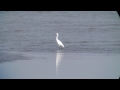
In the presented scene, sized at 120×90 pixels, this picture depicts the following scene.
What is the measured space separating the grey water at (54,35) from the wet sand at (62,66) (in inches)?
0.8

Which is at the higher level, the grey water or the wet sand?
the grey water

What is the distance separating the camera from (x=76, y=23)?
827 cm

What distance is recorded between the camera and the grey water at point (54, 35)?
6.28m

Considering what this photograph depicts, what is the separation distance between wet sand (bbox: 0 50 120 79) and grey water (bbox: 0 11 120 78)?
0.02 m

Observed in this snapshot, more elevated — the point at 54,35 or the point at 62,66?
the point at 54,35

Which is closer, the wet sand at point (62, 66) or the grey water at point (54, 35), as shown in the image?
the wet sand at point (62, 66)

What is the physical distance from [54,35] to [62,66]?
183 cm

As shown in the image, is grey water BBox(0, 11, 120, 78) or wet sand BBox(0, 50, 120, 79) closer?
wet sand BBox(0, 50, 120, 79)

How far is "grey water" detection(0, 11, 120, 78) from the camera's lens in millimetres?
6277

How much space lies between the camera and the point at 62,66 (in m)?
5.60

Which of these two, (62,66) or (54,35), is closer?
(62,66)

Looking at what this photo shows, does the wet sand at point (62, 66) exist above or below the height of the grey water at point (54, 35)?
below

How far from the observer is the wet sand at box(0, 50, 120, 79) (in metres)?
5.20

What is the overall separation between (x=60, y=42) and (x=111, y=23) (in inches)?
58.3
